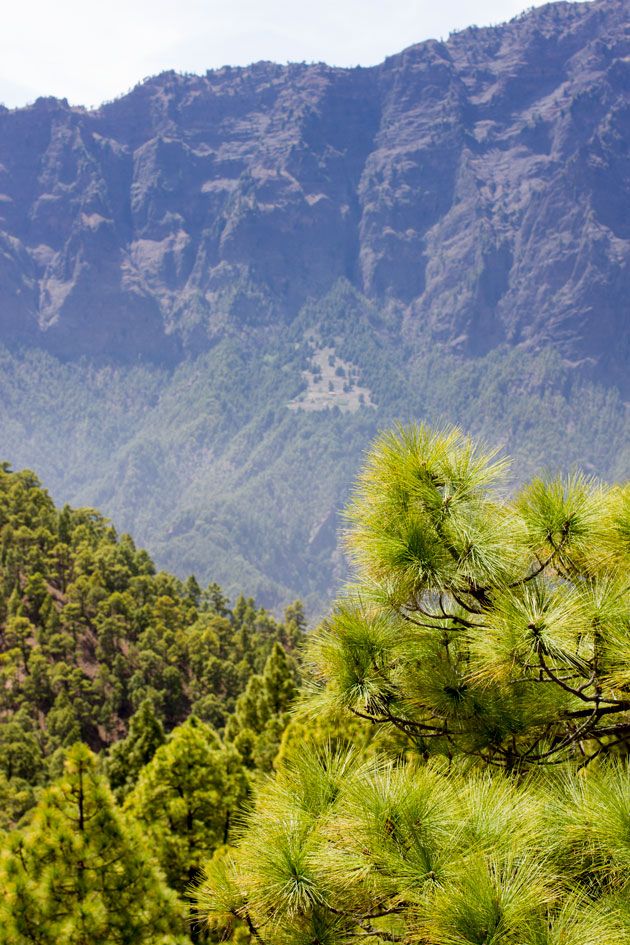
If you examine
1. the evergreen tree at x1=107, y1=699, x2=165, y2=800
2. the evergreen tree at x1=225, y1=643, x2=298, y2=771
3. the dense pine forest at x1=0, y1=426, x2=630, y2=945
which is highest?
the evergreen tree at x1=225, y1=643, x2=298, y2=771

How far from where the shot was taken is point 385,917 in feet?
14.1

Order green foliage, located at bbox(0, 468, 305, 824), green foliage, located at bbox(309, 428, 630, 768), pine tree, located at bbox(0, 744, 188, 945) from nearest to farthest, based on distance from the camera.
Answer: green foliage, located at bbox(309, 428, 630, 768), pine tree, located at bbox(0, 744, 188, 945), green foliage, located at bbox(0, 468, 305, 824)

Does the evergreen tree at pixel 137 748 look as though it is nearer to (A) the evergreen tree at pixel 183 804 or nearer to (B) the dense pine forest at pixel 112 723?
(B) the dense pine forest at pixel 112 723

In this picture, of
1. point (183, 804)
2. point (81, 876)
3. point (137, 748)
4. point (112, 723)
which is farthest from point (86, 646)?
point (81, 876)

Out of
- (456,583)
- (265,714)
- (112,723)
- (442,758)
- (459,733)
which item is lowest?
(442,758)

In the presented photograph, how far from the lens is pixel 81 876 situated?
9.74 metres

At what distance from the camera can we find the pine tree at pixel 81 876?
913 centimetres

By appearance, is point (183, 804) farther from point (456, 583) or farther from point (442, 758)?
point (456, 583)

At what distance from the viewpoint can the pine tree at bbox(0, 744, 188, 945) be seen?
360 inches

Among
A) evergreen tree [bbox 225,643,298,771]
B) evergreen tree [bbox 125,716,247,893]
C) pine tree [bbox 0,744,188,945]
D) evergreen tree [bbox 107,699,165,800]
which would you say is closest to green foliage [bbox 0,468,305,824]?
evergreen tree [bbox 107,699,165,800]

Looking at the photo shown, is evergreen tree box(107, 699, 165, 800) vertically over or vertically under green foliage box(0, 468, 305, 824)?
under

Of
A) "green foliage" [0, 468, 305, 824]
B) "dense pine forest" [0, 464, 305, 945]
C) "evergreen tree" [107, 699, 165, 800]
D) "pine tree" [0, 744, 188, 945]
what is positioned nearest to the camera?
"pine tree" [0, 744, 188, 945]

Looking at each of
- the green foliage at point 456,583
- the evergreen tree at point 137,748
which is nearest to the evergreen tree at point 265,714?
the evergreen tree at point 137,748

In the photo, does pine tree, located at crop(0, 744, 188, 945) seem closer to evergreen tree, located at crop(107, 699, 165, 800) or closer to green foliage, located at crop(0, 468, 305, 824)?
evergreen tree, located at crop(107, 699, 165, 800)
